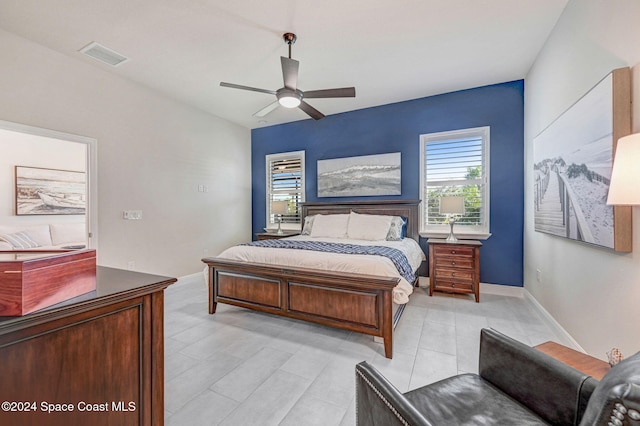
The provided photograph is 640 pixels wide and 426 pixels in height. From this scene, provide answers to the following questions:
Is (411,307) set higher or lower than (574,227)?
lower

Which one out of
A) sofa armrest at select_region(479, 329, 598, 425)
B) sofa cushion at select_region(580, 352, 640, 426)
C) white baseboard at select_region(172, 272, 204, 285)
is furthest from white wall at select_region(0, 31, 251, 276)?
sofa cushion at select_region(580, 352, 640, 426)

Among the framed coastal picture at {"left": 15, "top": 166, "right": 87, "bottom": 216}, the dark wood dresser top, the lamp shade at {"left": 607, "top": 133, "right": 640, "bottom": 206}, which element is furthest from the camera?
the framed coastal picture at {"left": 15, "top": 166, "right": 87, "bottom": 216}

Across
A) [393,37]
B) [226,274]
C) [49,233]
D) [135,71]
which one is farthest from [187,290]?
[393,37]

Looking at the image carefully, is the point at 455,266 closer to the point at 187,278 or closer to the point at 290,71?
the point at 290,71

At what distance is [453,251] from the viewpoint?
3674mm

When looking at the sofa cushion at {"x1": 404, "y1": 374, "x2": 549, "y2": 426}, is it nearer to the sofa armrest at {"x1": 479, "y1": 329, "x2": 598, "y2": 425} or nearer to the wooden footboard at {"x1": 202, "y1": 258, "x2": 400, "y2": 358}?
the sofa armrest at {"x1": 479, "y1": 329, "x2": 598, "y2": 425}

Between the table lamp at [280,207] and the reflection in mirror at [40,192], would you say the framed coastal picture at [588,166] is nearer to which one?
the table lamp at [280,207]

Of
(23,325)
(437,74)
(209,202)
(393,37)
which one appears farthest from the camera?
(209,202)

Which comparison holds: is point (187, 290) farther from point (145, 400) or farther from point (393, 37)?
point (393, 37)

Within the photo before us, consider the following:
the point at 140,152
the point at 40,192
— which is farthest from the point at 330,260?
the point at 40,192

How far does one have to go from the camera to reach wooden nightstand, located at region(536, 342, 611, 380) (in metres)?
1.15

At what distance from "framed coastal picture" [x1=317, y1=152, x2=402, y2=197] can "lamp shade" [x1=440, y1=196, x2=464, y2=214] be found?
83cm

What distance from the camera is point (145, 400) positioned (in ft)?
3.53

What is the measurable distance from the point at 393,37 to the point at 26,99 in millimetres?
3915
